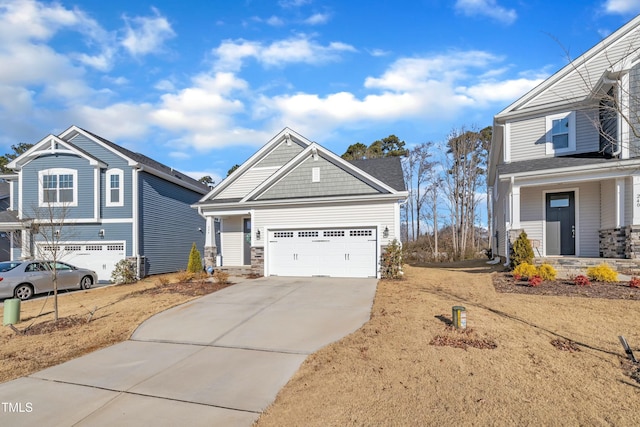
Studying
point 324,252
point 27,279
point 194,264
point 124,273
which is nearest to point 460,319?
point 324,252

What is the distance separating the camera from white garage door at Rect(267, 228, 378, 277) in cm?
1311

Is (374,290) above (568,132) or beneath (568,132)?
beneath

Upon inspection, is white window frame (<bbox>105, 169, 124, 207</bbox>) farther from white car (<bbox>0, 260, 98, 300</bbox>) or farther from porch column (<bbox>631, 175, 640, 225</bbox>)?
porch column (<bbox>631, 175, 640, 225</bbox>)

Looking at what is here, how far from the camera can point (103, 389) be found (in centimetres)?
445

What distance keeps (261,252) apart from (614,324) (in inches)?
436

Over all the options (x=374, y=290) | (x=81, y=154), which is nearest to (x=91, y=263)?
(x=81, y=154)

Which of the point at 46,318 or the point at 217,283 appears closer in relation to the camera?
the point at 46,318

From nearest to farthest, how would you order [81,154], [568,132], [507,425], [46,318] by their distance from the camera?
[507,425] < [46,318] < [568,132] < [81,154]

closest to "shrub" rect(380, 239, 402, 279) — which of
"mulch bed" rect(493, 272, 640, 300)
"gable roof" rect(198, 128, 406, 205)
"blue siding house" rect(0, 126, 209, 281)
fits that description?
"gable roof" rect(198, 128, 406, 205)

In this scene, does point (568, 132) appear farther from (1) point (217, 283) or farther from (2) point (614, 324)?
(1) point (217, 283)

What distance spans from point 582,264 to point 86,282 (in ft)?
62.0

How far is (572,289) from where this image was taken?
8.49m

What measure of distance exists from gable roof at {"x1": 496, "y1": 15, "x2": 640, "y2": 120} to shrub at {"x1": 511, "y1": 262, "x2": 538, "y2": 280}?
6.59 metres

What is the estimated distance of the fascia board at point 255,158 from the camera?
645 inches
